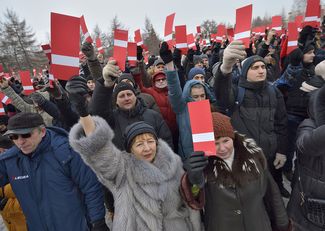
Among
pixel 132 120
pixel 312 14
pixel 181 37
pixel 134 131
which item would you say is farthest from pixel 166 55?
pixel 312 14

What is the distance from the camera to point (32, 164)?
2184mm

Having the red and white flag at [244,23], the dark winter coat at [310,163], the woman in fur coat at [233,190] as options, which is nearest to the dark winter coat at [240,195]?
the woman in fur coat at [233,190]

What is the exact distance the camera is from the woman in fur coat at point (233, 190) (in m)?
1.94

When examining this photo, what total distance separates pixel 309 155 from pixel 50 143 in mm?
2259

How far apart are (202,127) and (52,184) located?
144 cm

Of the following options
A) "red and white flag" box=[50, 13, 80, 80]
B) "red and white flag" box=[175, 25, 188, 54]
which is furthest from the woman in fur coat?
"red and white flag" box=[175, 25, 188, 54]

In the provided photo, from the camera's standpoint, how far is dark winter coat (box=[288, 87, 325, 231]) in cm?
190

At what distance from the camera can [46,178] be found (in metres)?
2.17

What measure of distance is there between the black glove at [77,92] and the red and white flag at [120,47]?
1.92 feet

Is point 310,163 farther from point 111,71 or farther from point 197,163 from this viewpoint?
point 111,71

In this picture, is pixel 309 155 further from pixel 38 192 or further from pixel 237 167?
pixel 38 192

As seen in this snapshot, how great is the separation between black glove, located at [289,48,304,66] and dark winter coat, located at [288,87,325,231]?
1.84m

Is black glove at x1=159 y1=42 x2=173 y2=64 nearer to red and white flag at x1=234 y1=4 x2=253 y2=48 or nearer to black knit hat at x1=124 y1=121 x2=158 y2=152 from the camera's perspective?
red and white flag at x1=234 y1=4 x2=253 y2=48

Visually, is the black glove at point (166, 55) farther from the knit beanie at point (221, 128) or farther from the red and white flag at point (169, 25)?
the red and white flag at point (169, 25)
